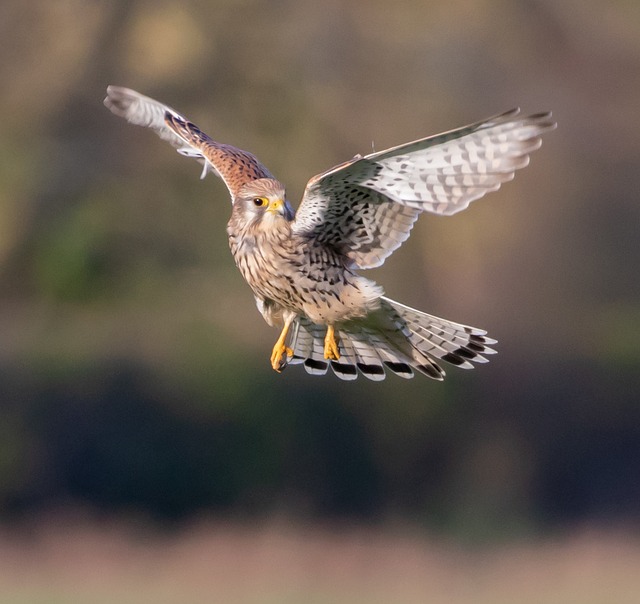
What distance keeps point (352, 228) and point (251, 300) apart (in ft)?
26.3

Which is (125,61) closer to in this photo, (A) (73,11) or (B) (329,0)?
(A) (73,11)

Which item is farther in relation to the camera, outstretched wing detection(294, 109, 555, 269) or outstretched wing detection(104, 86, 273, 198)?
outstretched wing detection(104, 86, 273, 198)

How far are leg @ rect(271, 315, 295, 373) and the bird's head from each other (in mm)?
Result: 433

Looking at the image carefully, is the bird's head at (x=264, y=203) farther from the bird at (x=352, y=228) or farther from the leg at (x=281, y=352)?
the leg at (x=281, y=352)

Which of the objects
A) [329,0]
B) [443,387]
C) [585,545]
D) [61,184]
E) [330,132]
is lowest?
[585,545]

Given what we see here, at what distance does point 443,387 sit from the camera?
1406cm

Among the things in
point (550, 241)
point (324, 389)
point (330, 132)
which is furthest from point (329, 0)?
point (324, 389)

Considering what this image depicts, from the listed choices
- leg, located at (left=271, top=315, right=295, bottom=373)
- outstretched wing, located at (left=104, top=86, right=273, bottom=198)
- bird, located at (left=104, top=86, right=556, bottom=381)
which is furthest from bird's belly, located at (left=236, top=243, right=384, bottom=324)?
outstretched wing, located at (left=104, top=86, right=273, bottom=198)

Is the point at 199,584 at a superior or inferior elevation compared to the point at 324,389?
inferior

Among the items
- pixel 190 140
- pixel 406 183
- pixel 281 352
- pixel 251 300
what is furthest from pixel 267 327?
pixel 406 183

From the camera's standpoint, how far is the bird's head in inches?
206

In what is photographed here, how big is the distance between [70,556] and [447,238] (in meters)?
4.40

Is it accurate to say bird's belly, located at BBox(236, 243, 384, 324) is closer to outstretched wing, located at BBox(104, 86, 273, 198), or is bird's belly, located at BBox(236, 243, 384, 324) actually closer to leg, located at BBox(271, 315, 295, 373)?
leg, located at BBox(271, 315, 295, 373)

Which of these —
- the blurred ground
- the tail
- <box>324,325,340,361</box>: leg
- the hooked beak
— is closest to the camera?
the hooked beak
